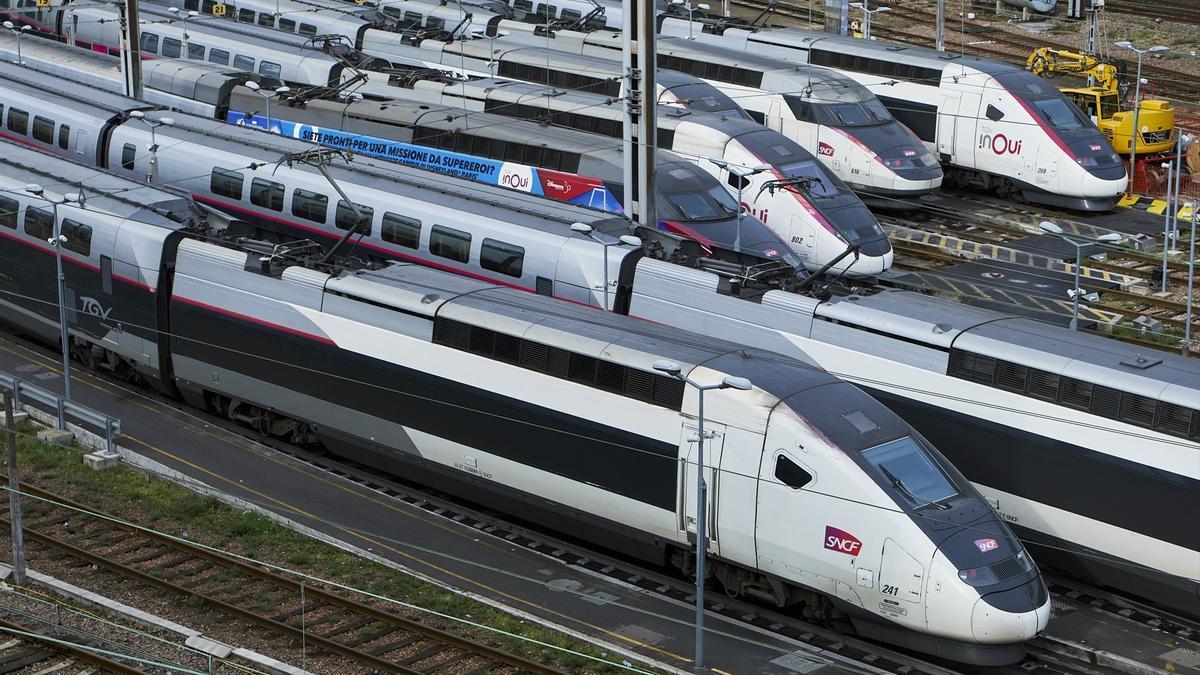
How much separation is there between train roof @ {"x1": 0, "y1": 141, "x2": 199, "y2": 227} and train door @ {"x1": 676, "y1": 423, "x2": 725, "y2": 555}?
15.9 meters

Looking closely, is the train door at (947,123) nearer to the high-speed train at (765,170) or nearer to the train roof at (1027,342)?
Answer: the high-speed train at (765,170)

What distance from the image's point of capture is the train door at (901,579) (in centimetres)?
2792

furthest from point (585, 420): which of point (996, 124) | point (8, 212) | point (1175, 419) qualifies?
point (996, 124)

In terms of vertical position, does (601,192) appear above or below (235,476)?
above

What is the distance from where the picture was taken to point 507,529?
3475 centimetres

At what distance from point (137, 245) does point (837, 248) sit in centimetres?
1866

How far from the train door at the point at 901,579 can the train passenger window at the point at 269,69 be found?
4028 cm

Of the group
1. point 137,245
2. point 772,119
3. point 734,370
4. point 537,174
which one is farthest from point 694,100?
point 734,370

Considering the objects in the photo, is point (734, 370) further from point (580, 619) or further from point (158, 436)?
point (158, 436)

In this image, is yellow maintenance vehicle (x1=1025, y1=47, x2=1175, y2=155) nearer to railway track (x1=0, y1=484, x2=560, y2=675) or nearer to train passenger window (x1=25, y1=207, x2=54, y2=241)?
train passenger window (x1=25, y1=207, x2=54, y2=241)

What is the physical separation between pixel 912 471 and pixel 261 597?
483 inches

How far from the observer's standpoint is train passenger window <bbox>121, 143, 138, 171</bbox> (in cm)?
4994

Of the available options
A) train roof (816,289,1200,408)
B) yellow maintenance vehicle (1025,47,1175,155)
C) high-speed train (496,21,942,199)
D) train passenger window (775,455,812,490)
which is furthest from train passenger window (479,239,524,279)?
yellow maintenance vehicle (1025,47,1175,155)

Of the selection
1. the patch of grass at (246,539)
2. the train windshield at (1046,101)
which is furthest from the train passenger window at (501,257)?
the train windshield at (1046,101)
